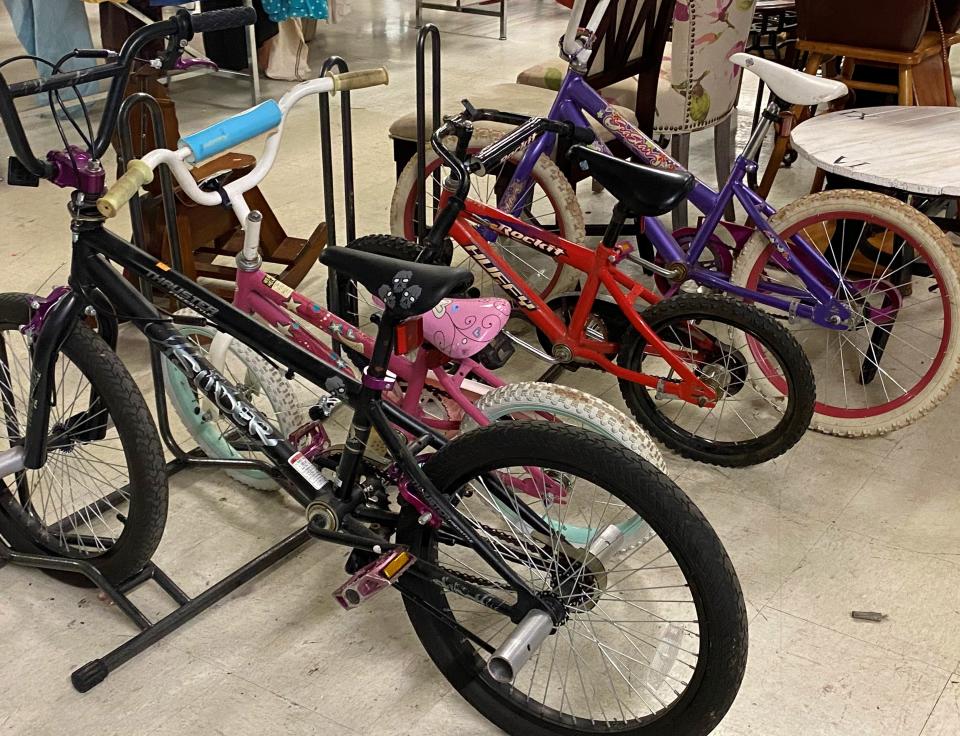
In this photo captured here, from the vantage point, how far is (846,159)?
233cm

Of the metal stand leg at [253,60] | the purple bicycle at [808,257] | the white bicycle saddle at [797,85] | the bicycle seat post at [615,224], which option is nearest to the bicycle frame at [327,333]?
the bicycle seat post at [615,224]

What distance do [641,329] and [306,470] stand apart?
0.96 metres

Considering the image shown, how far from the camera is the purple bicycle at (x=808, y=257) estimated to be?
2350mm

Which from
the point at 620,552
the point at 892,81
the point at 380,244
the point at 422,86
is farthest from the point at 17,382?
the point at 892,81

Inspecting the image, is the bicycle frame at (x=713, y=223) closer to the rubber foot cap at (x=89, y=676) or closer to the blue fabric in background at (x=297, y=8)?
the rubber foot cap at (x=89, y=676)

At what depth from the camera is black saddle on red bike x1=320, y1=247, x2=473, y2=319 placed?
4.61 ft

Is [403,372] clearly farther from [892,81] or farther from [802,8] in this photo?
[892,81]

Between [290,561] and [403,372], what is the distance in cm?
50

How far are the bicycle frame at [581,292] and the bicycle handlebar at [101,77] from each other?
0.84 meters

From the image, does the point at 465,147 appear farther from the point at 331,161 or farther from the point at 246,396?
the point at 246,396

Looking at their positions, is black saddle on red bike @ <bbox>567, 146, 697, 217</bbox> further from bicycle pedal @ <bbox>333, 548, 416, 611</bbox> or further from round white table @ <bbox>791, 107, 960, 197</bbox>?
bicycle pedal @ <bbox>333, 548, 416, 611</bbox>

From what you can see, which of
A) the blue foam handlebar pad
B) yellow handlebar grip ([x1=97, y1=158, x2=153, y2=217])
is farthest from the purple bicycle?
yellow handlebar grip ([x1=97, y1=158, x2=153, y2=217])

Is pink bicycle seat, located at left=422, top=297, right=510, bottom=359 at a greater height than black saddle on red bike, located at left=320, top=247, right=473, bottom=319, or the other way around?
black saddle on red bike, located at left=320, top=247, right=473, bottom=319

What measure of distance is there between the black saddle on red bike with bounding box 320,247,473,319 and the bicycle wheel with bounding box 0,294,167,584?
0.55 metres
